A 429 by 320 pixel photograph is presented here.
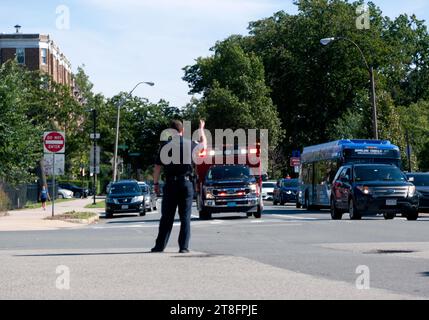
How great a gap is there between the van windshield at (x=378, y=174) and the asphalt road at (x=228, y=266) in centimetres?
753

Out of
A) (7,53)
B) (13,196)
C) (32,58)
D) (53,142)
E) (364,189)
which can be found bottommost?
(13,196)

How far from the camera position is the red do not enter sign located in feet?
106

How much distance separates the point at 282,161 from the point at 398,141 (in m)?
25.9

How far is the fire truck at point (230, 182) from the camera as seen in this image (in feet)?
103

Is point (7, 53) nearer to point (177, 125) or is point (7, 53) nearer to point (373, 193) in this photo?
point (373, 193)

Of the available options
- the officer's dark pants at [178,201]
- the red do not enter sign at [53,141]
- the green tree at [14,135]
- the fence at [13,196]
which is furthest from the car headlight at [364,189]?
the green tree at [14,135]

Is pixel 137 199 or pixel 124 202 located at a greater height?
pixel 137 199

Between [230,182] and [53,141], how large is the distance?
6.49 m

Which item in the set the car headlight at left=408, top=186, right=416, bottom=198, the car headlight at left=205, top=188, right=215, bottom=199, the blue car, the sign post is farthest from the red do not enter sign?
the blue car

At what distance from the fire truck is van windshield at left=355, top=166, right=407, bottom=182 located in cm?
465

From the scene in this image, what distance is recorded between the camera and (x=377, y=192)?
88.7 ft

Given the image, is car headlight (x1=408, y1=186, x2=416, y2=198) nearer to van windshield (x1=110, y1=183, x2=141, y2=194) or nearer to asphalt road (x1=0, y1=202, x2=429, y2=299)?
asphalt road (x1=0, y1=202, x2=429, y2=299)

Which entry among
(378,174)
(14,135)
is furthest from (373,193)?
(14,135)
